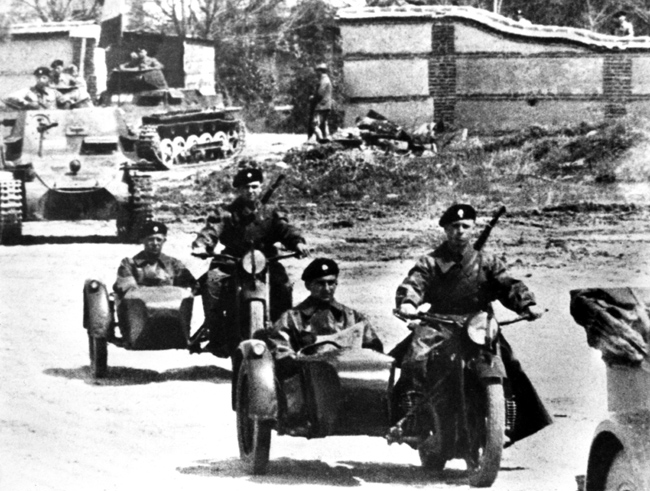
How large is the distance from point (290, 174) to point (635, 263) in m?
4.78

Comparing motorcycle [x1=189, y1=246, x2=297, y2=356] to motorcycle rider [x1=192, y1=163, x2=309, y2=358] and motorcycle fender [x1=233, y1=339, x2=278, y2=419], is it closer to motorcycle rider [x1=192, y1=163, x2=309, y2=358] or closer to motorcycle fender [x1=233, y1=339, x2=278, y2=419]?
motorcycle rider [x1=192, y1=163, x2=309, y2=358]

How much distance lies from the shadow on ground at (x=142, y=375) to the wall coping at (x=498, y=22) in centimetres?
845

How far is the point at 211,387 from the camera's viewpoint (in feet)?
32.5

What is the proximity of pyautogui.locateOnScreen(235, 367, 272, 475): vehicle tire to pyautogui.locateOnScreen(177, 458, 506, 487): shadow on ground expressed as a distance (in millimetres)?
68

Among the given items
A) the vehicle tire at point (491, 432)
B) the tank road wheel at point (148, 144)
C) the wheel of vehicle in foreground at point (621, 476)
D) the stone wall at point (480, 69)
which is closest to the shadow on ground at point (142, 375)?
the vehicle tire at point (491, 432)

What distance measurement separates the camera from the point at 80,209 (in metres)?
16.3

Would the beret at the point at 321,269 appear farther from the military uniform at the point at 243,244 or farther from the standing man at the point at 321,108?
the standing man at the point at 321,108

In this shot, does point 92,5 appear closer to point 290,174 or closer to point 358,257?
point 290,174

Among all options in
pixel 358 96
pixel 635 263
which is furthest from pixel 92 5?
pixel 635 263

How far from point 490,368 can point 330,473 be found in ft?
4.03

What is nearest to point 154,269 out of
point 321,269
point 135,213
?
point 321,269

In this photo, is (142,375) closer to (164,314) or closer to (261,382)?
(164,314)

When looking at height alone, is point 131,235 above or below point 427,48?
below

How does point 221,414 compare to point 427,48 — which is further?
point 427,48
